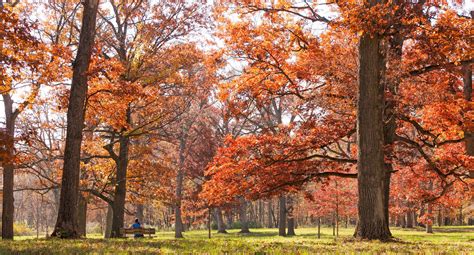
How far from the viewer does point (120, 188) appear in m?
19.4

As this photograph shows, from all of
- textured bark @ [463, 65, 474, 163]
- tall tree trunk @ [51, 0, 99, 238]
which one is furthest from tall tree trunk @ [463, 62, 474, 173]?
tall tree trunk @ [51, 0, 99, 238]

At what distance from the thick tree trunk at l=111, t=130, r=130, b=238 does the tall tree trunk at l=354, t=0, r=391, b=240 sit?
442 inches

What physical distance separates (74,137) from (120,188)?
323 inches

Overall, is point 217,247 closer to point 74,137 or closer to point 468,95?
point 74,137

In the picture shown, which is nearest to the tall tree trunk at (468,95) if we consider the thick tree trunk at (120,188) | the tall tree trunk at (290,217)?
the thick tree trunk at (120,188)

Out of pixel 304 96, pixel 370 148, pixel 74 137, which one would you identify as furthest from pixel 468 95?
pixel 74 137

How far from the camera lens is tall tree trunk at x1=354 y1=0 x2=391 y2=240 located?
10234 mm

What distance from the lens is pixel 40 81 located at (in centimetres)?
1552

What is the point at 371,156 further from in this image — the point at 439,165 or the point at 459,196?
the point at 459,196

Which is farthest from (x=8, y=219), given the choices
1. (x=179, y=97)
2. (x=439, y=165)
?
(x=439, y=165)

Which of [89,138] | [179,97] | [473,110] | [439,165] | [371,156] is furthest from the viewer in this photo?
[89,138]

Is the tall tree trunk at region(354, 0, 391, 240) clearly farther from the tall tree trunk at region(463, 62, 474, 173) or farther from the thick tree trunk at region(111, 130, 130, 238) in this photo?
the thick tree trunk at region(111, 130, 130, 238)

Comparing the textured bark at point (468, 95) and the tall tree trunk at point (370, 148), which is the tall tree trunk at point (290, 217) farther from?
the tall tree trunk at point (370, 148)

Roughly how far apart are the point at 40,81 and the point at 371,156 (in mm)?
11419
